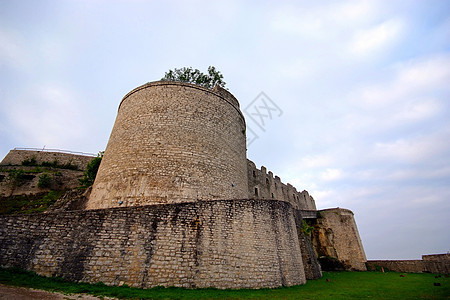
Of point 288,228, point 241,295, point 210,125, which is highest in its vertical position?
point 210,125

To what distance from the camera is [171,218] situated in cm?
805

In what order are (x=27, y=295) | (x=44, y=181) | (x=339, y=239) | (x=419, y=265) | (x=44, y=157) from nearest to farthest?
(x=27, y=295) → (x=419, y=265) → (x=339, y=239) → (x=44, y=181) → (x=44, y=157)

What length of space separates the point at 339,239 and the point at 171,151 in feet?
54.2

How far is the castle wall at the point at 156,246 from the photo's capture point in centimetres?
666

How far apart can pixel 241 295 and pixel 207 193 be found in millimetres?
5622

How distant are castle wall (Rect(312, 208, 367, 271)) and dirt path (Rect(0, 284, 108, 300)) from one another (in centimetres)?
1858

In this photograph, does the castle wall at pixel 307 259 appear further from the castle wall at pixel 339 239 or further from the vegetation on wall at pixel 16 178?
the vegetation on wall at pixel 16 178

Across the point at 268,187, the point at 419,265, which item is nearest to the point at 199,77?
the point at 268,187

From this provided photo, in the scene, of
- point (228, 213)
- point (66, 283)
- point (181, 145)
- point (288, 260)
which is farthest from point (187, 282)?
point (181, 145)

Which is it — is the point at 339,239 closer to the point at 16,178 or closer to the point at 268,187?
the point at 268,187

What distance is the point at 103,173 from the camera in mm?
12625

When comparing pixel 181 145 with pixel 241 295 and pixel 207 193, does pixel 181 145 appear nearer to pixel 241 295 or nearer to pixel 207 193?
pixel 207 193

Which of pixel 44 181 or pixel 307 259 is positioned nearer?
pixel 307 259

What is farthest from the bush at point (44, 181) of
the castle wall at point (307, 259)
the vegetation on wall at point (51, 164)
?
the castle wall at point (307, 259)
